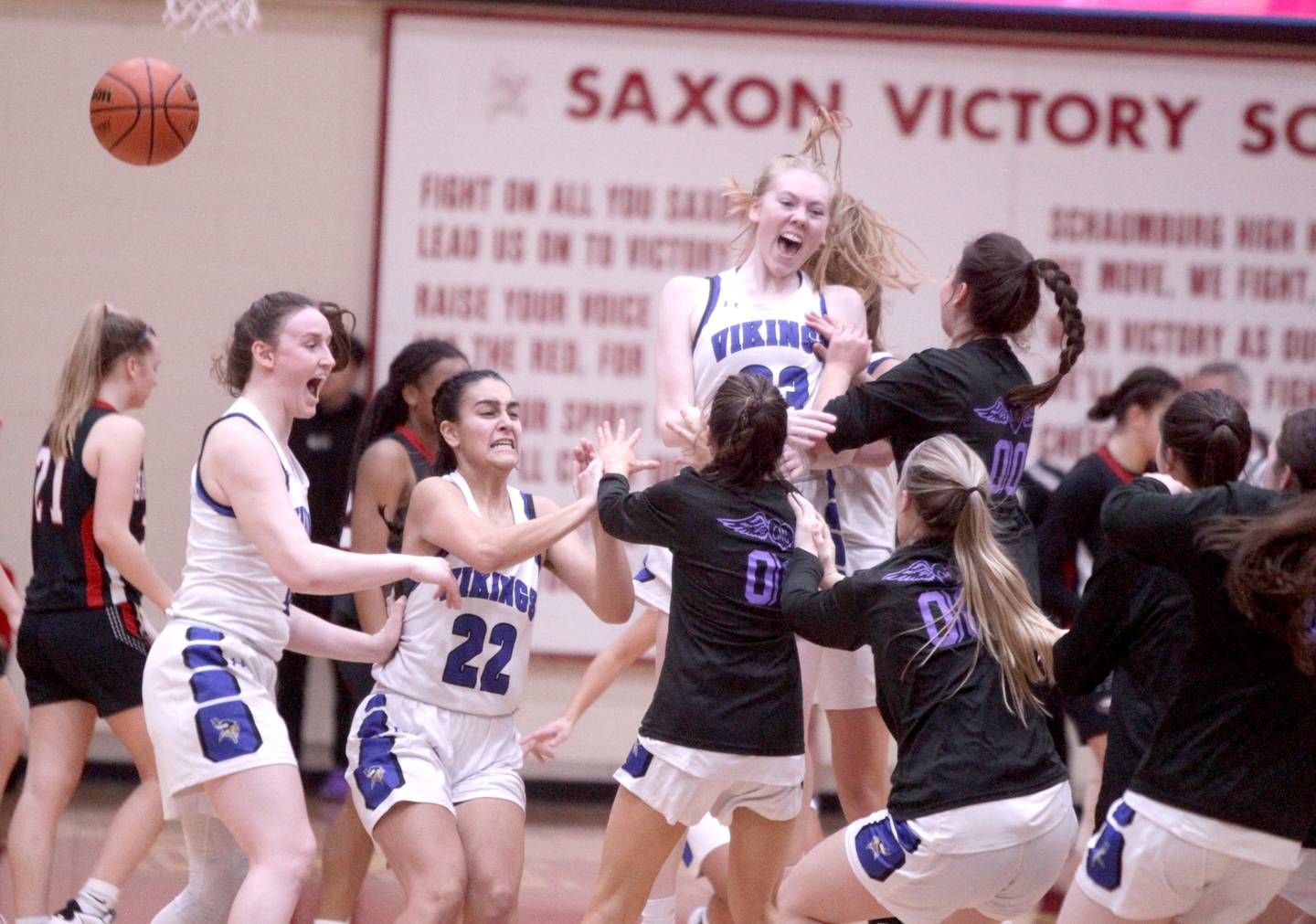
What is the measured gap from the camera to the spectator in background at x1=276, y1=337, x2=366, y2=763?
7316mm

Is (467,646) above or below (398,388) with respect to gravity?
below

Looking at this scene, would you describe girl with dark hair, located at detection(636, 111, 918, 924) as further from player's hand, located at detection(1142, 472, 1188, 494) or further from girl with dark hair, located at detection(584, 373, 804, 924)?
player's hand, located at detection(1142, 472, 1188, 494)

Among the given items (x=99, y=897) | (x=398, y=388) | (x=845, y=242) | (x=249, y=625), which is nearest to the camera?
(x=249, y=625)

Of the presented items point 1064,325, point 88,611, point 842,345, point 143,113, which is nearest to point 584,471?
point 842,345

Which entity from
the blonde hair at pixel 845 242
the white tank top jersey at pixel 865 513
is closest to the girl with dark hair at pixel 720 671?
the white tank top jersey at pixel 865 513

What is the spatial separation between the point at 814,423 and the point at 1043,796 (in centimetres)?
104

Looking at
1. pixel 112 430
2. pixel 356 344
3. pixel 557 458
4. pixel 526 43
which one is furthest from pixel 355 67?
pixel 112 430

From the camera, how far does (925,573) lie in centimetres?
362

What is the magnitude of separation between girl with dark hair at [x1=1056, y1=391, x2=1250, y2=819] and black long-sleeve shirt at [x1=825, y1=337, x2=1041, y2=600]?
40 cm

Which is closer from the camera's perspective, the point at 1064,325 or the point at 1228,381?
the point at 1064,325

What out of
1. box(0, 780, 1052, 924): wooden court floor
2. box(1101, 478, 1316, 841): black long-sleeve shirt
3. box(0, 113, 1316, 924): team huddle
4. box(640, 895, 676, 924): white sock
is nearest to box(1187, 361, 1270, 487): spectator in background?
box(0, 780, 1052, 924): wooden court floor

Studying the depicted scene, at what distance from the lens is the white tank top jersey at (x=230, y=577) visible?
12.4ft

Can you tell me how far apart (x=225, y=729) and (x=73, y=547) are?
1.65 metres

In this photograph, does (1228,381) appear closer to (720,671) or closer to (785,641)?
(785,641)
